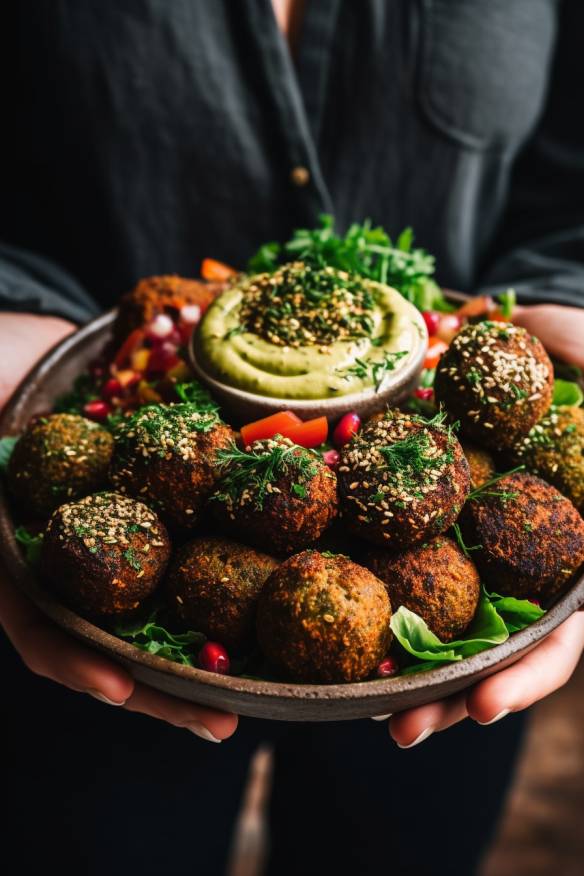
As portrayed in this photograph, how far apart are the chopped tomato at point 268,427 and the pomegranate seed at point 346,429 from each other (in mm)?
142

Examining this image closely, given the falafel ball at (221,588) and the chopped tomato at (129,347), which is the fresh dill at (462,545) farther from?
the chopped tomato at (129,347)

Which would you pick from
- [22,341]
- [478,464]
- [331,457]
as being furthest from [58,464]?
[478,464]

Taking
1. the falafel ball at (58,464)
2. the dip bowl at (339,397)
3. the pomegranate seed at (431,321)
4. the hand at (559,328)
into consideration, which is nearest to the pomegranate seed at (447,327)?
the pomegranate seed at (431,321)

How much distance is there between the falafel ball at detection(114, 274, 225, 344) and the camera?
3.20 m

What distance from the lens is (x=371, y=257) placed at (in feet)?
11.1

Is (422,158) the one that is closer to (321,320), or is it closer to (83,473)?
(321,320)

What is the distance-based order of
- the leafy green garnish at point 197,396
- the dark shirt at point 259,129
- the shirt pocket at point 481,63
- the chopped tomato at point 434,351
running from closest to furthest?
the leafy green garnish at point 197,396, the chopped tomato at point 434,351, the dark shirt at point 259,129, the shirt pocket at point 481,63

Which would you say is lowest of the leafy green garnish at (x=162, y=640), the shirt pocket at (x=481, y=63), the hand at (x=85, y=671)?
the hand at (x=85, y=671)

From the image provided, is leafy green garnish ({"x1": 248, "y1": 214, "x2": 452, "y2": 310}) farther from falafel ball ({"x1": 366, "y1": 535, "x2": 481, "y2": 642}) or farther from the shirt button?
falafel ball ({"x1": 366, "y1": 535, "x2": 481, "y2": 642})

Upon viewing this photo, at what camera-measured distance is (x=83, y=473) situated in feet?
8.29

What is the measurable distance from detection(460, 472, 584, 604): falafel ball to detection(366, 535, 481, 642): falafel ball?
89 millimetres

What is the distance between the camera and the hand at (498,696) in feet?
7.34

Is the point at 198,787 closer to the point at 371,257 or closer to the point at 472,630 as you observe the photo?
the point at 472,630

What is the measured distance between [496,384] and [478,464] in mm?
263
